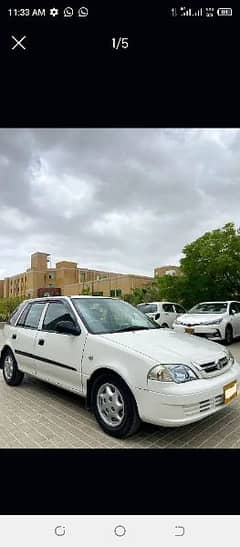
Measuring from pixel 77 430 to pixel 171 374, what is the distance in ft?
4.04

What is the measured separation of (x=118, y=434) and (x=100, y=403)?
1.08 ft

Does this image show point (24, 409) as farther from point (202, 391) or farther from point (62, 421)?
point (202, 391)

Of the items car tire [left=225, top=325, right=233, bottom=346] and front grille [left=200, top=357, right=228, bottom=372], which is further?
car tire [left=225, top=325, right=233, bottom=346]

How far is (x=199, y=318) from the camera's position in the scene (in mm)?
8602

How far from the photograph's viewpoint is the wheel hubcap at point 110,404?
9.07ft

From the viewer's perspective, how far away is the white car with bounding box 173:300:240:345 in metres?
8.16

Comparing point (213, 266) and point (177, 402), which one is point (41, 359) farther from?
point (213, 266)

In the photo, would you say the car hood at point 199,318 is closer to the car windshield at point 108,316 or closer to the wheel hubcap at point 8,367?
the car windshield at point 108,316

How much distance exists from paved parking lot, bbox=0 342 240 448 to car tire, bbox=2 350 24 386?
64 cm

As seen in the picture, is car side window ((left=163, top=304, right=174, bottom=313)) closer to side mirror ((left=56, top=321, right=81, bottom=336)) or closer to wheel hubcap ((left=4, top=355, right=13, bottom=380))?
wheel hubcap ((left=4, top=355, right=13, bottom=380))

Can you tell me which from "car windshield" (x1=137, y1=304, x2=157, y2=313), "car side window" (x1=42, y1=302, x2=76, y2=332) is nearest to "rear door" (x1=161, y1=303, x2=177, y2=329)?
"car windshield" (x1=137, y1=304, x2=157, y2=313)

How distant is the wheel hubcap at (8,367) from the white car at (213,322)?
444cm
